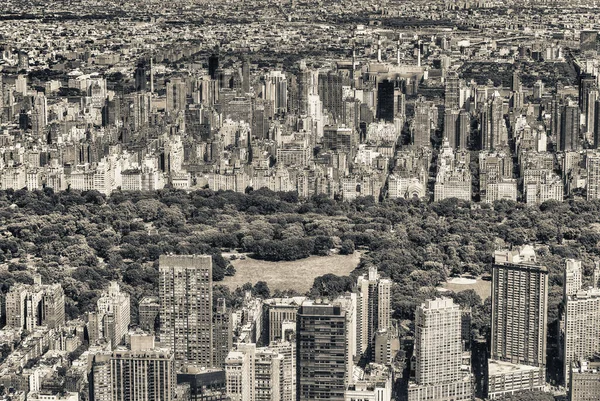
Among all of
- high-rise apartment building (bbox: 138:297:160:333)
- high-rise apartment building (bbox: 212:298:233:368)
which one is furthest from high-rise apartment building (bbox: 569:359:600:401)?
high-rise apartment building (bbox: 138:297:160:333)

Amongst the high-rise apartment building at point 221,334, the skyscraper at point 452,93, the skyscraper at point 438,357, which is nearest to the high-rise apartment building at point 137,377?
the high-rise apartment building at point 221,334

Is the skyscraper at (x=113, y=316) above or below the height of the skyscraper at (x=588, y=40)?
above

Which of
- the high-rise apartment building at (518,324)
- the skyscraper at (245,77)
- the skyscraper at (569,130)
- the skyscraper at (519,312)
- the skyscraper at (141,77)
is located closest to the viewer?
the high-rise apartment building at (518,324)

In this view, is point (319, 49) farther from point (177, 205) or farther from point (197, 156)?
point (177, 205)

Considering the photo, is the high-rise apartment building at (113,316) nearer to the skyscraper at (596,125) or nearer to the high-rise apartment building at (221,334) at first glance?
the high-rise apartment building at (221,334)

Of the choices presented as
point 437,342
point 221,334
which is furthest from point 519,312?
point 221,334

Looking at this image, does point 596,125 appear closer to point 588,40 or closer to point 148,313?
point 588,40

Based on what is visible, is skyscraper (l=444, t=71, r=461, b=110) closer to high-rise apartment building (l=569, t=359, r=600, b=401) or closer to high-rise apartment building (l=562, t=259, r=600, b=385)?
high-rise apartment building (l=562, t=259, r=600, b=385)
